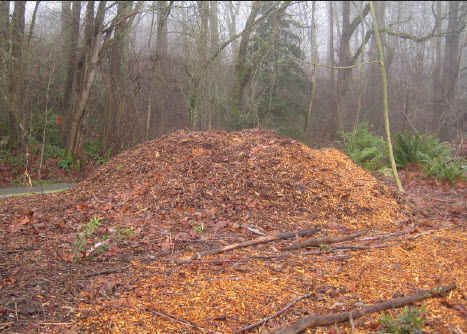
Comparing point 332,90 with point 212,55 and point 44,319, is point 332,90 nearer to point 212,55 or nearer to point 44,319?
point 212,55

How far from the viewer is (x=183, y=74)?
47.9 ft

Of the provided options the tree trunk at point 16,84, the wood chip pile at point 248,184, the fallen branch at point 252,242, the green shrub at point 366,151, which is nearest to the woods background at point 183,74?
the tree trunk at point 16,84

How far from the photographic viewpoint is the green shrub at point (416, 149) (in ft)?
31.3

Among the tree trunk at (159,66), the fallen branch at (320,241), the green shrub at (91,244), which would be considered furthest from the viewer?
the tree trunk at (159,66)

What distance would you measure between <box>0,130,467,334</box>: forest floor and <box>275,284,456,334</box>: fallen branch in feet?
0.05

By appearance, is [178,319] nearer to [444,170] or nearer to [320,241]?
[320,241]

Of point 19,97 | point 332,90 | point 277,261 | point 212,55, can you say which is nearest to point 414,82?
point 332,90

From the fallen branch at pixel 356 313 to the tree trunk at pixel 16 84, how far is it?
10.5 meters

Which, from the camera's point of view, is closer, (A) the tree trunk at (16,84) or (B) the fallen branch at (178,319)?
(B) the fallen branch at (178,319)

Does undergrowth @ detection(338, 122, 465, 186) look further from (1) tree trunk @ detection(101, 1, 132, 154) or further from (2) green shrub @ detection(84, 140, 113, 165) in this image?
(2) green shrub @ detection(84, 140, 113, 165)

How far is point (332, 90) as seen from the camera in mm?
20047

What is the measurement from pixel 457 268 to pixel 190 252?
2.44m

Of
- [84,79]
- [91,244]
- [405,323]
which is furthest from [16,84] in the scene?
[405,323]

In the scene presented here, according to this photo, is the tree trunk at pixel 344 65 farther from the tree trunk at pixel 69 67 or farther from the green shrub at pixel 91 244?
the green shrub at pixel 91 244
